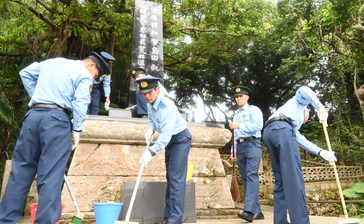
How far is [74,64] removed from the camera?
10.3ft

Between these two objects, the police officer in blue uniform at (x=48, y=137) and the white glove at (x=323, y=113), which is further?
the white glove at (x=323, y=113)

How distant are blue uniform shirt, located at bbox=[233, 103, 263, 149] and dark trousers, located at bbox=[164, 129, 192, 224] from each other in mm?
1335

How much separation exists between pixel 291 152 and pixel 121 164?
7.74ft

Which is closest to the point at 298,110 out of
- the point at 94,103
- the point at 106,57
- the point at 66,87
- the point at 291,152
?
the point at 291,152

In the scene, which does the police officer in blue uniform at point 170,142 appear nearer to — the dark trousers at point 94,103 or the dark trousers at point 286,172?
the dark trousers at point 286,172

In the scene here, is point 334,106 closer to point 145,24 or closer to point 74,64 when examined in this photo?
point 145,24

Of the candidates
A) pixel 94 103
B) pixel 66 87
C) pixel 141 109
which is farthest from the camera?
pixel 94 103

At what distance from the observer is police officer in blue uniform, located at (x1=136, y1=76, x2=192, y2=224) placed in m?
3.64

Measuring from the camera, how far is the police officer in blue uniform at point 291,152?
11.1 ft

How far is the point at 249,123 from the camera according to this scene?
5027mm

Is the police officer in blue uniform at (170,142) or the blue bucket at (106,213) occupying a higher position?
the police officer in blue uniform at (170,142)

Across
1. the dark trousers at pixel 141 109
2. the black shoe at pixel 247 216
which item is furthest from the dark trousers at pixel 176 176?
the dark trousers at pixel 141 109

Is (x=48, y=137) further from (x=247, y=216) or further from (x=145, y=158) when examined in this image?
(x=247, y=216)

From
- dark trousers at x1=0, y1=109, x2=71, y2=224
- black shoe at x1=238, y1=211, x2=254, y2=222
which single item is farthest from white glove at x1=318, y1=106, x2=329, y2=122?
dark trousers at x1=0, y1=109, x2=71, y2=224
